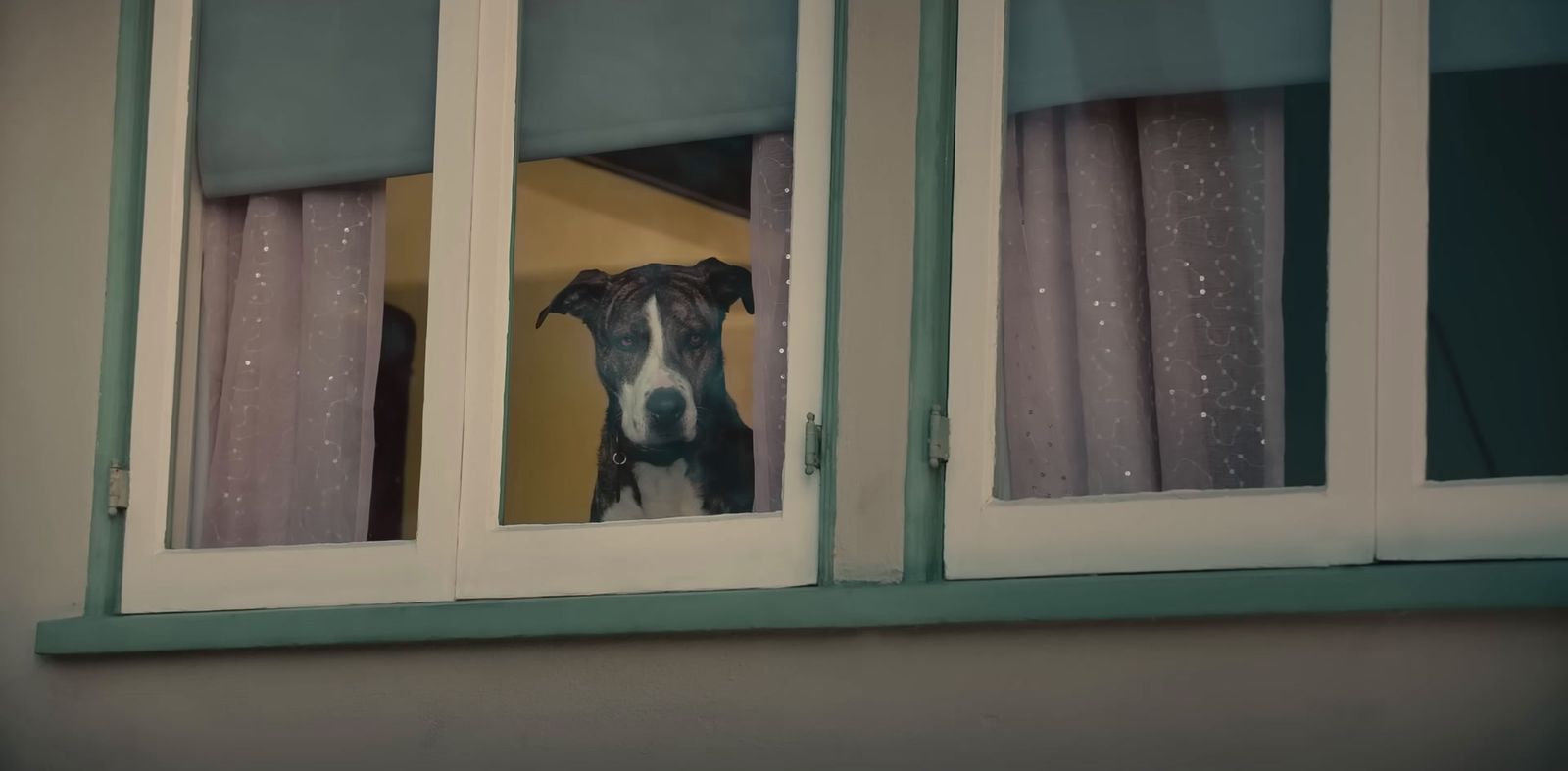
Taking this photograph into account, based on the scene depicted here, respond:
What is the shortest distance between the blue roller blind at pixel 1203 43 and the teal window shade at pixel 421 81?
0.46 metres

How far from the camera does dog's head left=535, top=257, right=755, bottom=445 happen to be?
3760mm

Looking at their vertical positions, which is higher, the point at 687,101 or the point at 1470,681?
the point at 687,101

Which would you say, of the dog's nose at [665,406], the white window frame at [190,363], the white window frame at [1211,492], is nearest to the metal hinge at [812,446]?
the white window frame at [1211,492]

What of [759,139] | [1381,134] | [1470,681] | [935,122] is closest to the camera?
[1470,681]

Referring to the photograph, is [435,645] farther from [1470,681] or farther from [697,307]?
[1470,681]

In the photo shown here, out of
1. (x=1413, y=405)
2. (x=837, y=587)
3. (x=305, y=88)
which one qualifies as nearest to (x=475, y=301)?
(x=305, y=88)

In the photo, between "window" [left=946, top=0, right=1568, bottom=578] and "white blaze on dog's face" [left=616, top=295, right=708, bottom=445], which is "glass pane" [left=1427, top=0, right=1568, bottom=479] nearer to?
"window" [left=946, top=0, right=1568, bottom=578]

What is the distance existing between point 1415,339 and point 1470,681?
1.76 ft

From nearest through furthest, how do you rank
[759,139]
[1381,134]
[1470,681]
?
[1470,681]
[1381,134]
[759,139]

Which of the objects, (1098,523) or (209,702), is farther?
(209,702)

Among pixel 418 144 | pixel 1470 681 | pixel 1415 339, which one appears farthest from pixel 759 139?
pixel 1470 681

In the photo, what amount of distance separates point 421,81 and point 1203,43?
1.50 metres

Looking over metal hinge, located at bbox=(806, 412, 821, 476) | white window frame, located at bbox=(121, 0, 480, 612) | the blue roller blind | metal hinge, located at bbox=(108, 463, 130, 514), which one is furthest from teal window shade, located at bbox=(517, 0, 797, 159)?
metal hinge, located at bbox=(108, 463, 130, 514)

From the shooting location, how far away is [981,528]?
337 cm
